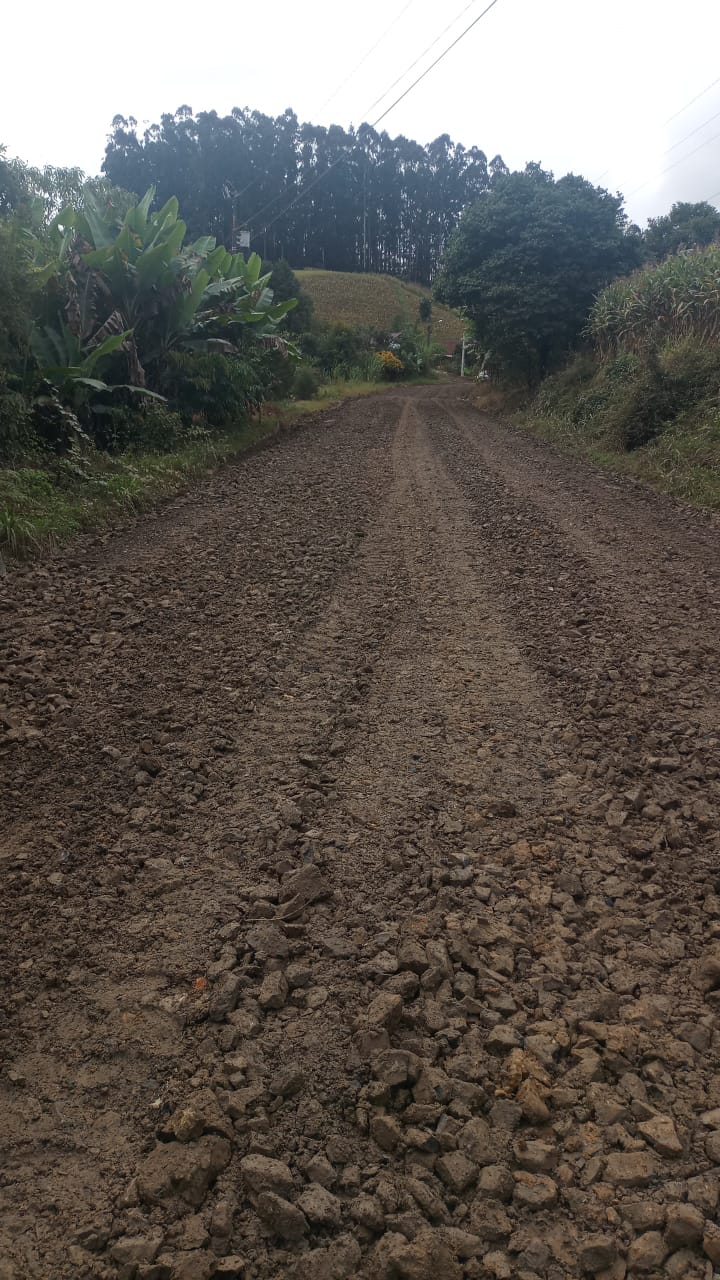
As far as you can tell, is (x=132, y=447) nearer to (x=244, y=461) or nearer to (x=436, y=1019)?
(x=244, y=461)

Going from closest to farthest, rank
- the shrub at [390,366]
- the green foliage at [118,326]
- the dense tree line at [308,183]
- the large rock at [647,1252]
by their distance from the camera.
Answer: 1. the large rock at [647,1252]
2. the green foliage at [118,326]
3. the shrub at [390,366]
4. the dense tree line at [308,183]

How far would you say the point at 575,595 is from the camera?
533 cm

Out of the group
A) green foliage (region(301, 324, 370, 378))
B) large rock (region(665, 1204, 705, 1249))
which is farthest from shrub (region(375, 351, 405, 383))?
large rock (region(665, 1204, 705, 1249))

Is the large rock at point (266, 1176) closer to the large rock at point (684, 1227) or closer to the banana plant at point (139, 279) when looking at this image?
the large rock at point (684, 1227)

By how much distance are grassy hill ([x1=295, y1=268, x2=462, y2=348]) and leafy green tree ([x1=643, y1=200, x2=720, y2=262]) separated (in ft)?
50.5

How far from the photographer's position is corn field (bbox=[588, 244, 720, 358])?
14.8 m

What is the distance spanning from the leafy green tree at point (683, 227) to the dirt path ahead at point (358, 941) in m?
36.6

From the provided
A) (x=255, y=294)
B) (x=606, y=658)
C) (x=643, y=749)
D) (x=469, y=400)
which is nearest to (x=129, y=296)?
(x=255, y=294)

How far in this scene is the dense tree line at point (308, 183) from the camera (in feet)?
204

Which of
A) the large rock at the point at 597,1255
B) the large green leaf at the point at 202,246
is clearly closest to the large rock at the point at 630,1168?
the large rock at the point at 597,1255

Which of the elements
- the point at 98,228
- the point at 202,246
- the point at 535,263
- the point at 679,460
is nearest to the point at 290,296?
the point at 535,263

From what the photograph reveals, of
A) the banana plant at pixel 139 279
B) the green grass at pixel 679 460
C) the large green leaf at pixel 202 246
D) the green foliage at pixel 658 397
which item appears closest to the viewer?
the green grass at pixel 679 460

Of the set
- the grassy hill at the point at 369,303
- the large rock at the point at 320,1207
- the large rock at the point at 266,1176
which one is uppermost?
the grassy hill at the point at 369,303

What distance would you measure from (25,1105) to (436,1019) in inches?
40.4
